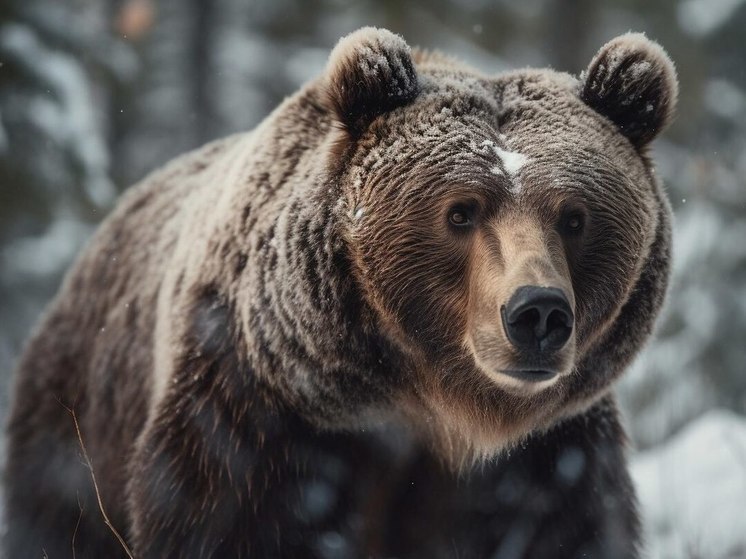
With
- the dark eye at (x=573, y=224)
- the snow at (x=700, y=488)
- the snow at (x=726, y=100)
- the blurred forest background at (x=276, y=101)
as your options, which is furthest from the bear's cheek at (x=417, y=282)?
the snow at (x=726, y=100)

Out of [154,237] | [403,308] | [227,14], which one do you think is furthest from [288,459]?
[227,14]

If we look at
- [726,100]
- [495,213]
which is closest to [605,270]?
[495,213]

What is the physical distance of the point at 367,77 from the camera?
12.2 feet

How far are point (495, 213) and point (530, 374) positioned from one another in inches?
21.5

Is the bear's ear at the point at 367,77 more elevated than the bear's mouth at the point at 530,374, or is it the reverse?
the bear's ear at the point at 367,77

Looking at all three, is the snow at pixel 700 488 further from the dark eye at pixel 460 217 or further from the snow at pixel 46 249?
the snow at pixel 46 249

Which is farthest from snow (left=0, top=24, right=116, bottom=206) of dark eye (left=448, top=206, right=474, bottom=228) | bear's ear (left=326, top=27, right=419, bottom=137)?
dark eye (left=448, top=206, right=474, bottom=228)

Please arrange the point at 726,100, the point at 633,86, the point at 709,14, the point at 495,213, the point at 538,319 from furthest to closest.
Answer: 1. the point at 709,14
2. the point at 726,100
3. the point at 633,86
4. the point at 495,213
5. the point at 538,319

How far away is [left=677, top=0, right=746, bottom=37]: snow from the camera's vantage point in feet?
39.1

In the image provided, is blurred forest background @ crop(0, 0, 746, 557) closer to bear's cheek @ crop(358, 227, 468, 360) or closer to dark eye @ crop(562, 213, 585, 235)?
dark eye @ crop(562, 213, 585, 235)

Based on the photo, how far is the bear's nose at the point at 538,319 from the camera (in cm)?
311

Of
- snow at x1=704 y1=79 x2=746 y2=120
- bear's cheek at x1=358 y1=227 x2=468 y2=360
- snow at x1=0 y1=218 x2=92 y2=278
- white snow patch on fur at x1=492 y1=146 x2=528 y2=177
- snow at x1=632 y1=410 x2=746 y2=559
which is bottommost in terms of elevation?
snow at x1=632 y1=410 x2=746 y2=559

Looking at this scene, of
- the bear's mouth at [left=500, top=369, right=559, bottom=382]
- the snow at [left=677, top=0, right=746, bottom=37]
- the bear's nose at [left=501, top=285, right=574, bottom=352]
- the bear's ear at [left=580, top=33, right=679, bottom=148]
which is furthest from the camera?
the snow at [left=677, top=0, right=746, bottom=37]

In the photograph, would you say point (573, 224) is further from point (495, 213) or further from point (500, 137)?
point (500, 137)
